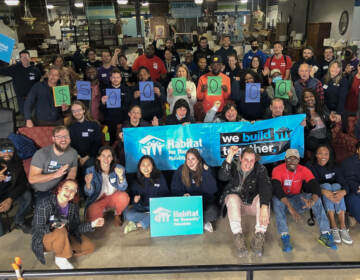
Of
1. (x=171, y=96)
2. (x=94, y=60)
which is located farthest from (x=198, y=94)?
(x=94, y=60)

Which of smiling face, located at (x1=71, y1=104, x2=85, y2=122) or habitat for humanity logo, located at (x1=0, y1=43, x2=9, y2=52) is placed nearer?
habitat for humanity logo, located at (x1=0, y1=43, x2=9, y2=52)

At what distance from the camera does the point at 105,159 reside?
155 inches

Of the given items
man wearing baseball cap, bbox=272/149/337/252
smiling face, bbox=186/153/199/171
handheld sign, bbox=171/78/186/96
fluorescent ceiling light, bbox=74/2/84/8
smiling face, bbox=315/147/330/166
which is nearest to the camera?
man wearing baseball cap, bbox=272/149/337/252

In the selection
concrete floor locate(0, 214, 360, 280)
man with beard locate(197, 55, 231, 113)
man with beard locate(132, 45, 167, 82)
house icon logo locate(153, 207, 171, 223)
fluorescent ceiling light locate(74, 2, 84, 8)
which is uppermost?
fluorescent ceiling light locate(74, 2, 84, 8)

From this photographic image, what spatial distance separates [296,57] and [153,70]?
899 cm

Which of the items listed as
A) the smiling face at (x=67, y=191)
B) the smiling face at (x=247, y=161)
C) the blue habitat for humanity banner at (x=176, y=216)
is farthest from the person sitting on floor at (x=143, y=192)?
the smiling face at (x=247, y=161)

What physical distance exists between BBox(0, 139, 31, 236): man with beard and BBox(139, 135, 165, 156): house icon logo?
59.0 inches

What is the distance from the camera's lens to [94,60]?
7836mm

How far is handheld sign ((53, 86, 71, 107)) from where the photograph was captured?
5043 millimetres

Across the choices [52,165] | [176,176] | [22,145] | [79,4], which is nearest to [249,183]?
[176,176]

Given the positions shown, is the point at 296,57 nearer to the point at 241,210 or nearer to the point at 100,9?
the point at 100,9

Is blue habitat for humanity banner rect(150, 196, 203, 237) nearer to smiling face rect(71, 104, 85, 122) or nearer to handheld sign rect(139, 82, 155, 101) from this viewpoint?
smiling face rect(71, 104, 85, 122)

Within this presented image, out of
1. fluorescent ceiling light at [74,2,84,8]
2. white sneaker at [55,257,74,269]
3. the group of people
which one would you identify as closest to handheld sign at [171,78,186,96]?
the group of people

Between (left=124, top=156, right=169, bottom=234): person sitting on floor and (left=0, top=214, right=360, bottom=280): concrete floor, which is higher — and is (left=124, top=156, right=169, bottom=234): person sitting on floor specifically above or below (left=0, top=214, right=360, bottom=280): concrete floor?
above
